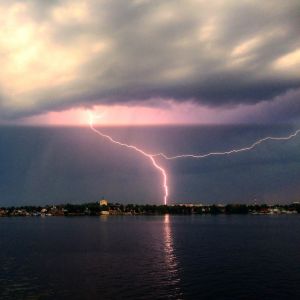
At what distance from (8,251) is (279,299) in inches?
2869

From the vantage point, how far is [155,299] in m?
52.2

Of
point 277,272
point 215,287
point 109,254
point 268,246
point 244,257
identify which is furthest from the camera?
point 268,246

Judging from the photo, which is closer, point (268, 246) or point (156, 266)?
point (156, 266)

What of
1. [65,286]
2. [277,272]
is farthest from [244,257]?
[65,286]

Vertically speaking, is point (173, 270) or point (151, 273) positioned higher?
point (173, 270)

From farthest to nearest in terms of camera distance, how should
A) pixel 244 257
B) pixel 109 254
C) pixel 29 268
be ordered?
pixel 109 254
pixel 244 257
pixel 29 268

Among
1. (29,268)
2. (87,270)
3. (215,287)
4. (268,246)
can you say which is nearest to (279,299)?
(215,287)

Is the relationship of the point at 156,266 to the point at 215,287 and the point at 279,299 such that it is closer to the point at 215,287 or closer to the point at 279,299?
the point at 215,287

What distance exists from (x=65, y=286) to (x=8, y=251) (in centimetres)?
5034

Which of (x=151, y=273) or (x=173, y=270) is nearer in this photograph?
(x=151, y=273)

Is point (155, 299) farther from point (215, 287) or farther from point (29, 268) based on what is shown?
point (29, 268)

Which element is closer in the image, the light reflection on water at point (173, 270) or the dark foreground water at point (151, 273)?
the dark foreground water at point (151, 273)

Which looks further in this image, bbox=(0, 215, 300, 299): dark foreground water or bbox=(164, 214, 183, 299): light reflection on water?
bbox=(164, 214, 183, 299): light reflection on water

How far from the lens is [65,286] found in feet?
195
